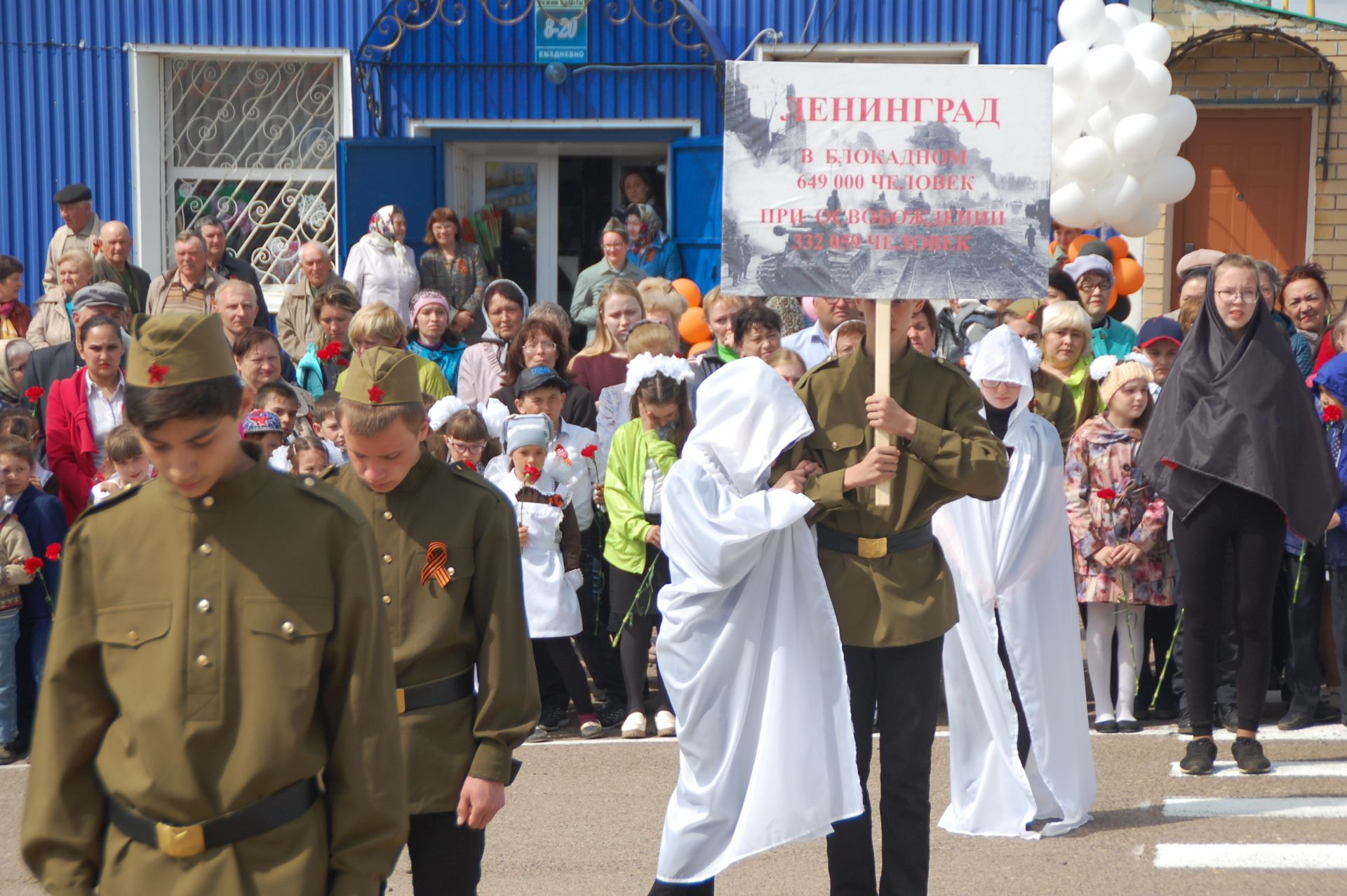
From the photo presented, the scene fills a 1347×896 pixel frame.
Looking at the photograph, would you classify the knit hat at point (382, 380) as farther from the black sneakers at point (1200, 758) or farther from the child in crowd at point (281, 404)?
the black sneakers at point (1200, 758)

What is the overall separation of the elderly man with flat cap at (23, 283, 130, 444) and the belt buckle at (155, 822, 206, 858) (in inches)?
235

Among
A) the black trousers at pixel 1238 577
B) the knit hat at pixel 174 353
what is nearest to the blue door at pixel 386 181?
the black trousers at pixel 1238 577

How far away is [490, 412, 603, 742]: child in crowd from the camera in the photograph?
7.28 m

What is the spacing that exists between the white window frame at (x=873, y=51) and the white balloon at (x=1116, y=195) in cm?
306

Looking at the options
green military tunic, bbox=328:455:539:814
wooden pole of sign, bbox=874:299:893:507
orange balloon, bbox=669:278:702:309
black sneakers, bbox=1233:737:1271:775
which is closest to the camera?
green military tunic, bbox=328:455:539:814

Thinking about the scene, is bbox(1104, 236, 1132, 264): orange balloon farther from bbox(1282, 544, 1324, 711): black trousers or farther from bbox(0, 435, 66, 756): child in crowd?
bbox(0, 435, 66, 756): child in crowd

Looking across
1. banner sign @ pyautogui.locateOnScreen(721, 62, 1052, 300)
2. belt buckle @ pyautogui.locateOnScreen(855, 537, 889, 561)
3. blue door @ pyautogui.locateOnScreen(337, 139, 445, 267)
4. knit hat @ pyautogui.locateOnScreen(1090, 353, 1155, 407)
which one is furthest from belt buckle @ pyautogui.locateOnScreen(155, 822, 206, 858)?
blue door @ pyautogui.locateOnScreen(337, 139, 445, 267)

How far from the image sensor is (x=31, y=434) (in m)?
7.54

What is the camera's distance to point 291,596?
2672 mm

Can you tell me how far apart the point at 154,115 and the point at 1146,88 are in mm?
8023

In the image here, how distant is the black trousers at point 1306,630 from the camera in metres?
7.39

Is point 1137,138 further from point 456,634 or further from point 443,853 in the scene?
point 443,853

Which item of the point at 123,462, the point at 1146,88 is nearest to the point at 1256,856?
the point at 123,462

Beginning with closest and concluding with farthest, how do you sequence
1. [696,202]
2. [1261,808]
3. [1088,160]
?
[1261,808]
[1088,160]
[696,202]
